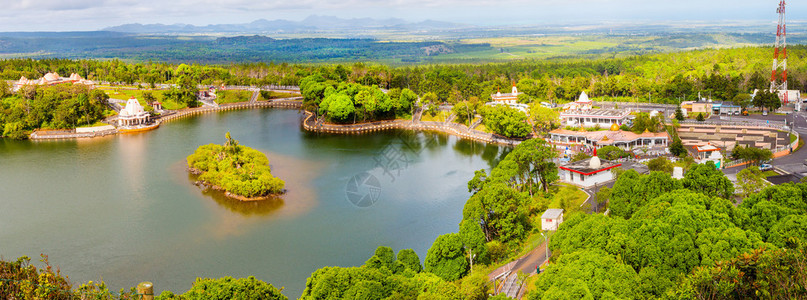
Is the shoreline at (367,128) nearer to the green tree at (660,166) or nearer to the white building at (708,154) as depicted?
the white building at (708,154)

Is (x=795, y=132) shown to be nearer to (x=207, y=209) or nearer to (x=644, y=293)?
(x=644, y=293)

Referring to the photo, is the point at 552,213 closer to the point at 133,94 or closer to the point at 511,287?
the point at 511,287

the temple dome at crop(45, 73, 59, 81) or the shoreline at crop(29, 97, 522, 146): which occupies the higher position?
the temple dome at crop(45, 73, 59, 81)

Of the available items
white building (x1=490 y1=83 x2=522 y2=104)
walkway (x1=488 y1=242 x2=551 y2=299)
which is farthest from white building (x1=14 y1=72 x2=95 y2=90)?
walkway (x1=488 y1=242 x2=551 y2=299)

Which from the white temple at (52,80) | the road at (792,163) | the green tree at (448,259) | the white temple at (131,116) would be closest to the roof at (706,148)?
the road at (792,163)

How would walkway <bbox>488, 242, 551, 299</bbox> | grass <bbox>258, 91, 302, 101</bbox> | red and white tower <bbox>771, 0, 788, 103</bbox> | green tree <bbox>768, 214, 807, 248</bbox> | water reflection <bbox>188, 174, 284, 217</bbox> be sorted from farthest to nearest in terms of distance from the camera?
grass <bbox>258, 91, 302, 101</bbox> < red and white tower <bbox>771, 0, 788, 103</bbox> < water reflection <bbox>188, 174, 284, 217</bbox> < walkway <bbox>488, 242, 551, 299</bbox> < green tree <bbox>768, 214, 807, 248</bbox>

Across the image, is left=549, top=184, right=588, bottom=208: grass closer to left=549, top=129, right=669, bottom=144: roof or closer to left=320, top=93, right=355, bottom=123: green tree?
left=549, top=129, right=669, bottom=144: roof
